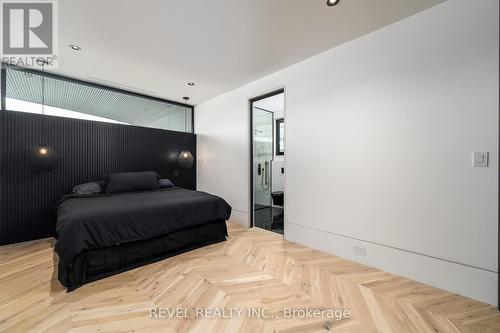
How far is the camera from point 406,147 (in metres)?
2.15

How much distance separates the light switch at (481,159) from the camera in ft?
5.74

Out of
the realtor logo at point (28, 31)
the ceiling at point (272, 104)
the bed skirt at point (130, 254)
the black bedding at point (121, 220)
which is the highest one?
the realtor logo at point (28, 31)

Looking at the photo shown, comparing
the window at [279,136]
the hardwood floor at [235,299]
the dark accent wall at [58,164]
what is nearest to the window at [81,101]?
the dark accent wall at [58,164]

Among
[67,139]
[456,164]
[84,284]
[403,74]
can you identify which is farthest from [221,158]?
[456,164]

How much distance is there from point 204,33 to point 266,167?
286 centimetres

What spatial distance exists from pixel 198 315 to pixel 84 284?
1.29 m

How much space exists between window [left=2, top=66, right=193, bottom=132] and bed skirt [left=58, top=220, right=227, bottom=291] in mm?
2694

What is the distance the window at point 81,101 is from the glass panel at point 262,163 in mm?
2062

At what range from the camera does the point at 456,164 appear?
6.16 feet

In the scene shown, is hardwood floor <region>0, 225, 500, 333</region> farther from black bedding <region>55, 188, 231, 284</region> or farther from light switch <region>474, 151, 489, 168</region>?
light switch <region>474, 151, 489, 168</region>

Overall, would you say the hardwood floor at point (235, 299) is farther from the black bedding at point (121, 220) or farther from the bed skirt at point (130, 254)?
the black bedding at point (121, 220)

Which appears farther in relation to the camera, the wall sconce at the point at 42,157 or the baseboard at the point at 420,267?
the wall sconce at the point at 42,157

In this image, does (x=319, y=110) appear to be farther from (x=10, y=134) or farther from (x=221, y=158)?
(x=10, y=134)

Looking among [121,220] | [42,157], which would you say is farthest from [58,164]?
[121,220]
